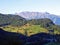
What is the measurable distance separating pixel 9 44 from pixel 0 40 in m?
1.43

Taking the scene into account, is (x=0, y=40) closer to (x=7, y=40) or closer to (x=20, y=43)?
(x=7, y=40)

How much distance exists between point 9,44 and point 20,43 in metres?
1.30

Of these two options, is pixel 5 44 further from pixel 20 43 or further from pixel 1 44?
pixel 20 43

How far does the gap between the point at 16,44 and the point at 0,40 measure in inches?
78.5

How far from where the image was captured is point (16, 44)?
20.0 meters

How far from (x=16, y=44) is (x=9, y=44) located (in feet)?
2.32

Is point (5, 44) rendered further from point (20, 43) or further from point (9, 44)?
point (20, 43)

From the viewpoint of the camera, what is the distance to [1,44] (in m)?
19.9

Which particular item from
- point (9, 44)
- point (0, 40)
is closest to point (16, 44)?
point (9, 44)

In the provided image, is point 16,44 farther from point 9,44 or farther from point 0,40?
point 0,40

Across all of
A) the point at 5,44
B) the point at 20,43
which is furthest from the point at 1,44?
the point at 20,43

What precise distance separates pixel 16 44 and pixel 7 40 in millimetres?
1501

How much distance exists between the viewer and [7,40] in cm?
2100

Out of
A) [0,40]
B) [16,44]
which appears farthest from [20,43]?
[0,40]
